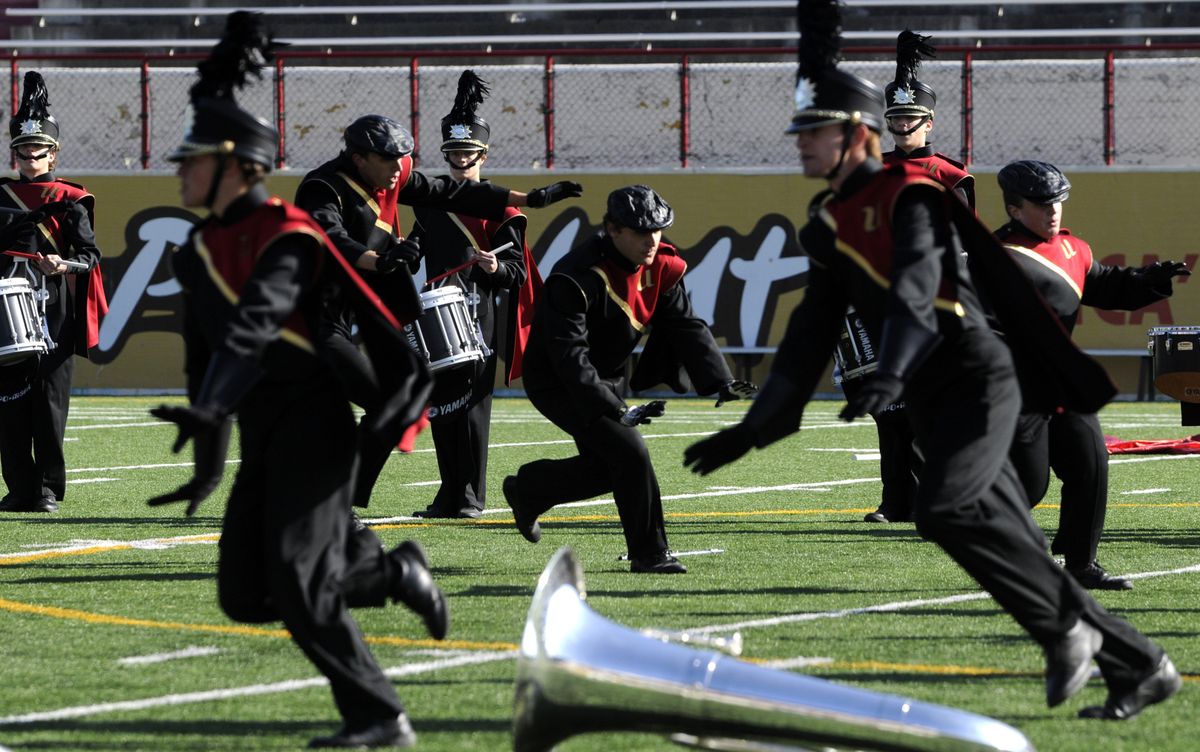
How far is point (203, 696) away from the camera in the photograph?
538 cm

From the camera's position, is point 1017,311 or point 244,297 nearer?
point 244,297

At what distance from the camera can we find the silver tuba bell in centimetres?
387

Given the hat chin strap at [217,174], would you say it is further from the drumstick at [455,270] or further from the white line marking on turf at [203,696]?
the drumstick at [455,270]

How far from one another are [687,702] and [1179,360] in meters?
6.70

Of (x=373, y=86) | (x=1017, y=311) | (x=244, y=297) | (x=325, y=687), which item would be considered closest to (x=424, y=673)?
(x=325, y=687)

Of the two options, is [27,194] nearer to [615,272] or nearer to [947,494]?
[615,272]

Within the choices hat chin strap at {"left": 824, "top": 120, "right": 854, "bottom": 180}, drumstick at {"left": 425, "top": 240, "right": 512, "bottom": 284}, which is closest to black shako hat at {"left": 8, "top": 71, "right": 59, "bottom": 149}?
drumstick at {"left": 425, "top": 240, "right": 512, "bottom": 284}

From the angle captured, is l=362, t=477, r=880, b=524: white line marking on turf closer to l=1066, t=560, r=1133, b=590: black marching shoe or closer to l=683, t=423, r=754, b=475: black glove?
l=1066, t=560, r=1133, b=590: black marching shoe

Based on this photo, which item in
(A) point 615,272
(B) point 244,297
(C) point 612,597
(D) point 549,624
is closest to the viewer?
(D) point 549,624

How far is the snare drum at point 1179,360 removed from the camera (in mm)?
10047

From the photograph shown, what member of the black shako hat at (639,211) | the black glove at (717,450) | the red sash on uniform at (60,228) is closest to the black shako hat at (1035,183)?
the black shako hat at (639,211)

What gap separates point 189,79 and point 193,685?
714 inches

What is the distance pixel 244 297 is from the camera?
4664 millimetres

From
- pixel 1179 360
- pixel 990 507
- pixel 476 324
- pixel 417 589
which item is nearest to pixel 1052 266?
pixel 990 507
